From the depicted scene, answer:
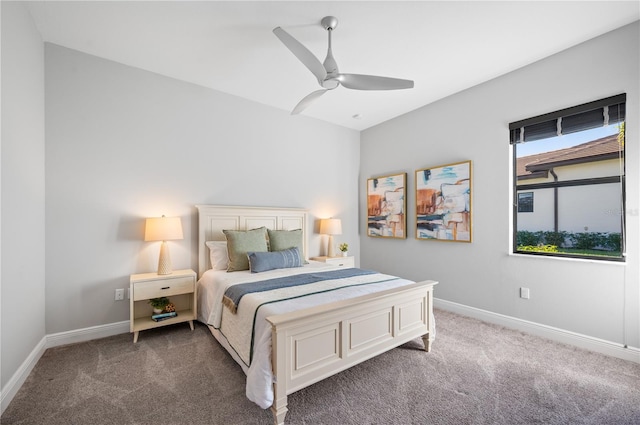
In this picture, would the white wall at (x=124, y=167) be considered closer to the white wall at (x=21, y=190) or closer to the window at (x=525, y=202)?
the white wall at (x=21, y=190)

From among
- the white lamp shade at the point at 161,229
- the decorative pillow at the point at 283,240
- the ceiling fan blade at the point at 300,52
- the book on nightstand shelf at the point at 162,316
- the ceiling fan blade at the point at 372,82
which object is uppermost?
the ceiling fan blade at the point at 300,52

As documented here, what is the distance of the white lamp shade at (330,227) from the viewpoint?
14.4 ft

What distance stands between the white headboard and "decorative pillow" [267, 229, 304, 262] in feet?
1.13

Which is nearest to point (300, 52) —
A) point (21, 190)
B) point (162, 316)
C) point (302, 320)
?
point (302, 320)

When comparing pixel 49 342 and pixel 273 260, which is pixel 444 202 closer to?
pixel 273 260

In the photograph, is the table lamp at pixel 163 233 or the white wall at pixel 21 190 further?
the table lamp at pixel 163 233

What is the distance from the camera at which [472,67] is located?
3.03 metres

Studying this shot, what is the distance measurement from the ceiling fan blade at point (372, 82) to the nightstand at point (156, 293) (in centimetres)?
252

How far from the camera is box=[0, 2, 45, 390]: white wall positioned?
1.87m

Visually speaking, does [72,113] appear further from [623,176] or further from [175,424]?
[623,176]

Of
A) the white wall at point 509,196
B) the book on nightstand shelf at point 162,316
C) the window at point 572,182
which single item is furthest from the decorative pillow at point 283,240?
the window at point 572,182

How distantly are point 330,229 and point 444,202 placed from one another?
1.70 metres

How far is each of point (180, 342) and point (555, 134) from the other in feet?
14.5

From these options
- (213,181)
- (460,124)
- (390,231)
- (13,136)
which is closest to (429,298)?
(390,231)
